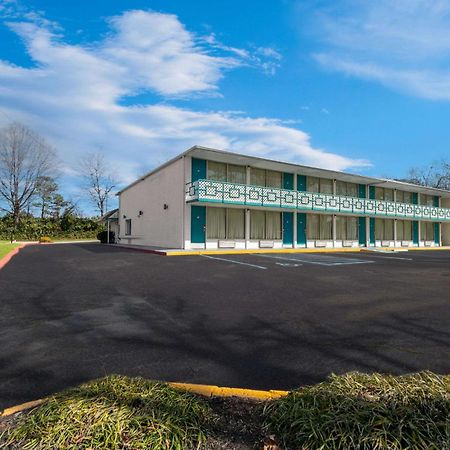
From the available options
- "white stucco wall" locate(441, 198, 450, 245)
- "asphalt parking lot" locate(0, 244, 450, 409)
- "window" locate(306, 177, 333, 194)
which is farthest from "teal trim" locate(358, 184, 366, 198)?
"asphalt parking lot" locate(0, 244, 450, 409)

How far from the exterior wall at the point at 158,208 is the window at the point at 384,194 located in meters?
18.6

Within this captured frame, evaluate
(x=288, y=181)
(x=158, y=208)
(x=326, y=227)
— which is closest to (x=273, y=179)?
(x=288, y=181)

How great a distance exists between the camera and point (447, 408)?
2012mm

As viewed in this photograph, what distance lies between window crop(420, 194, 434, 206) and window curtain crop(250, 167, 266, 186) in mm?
19726

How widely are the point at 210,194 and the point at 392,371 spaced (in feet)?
51.0

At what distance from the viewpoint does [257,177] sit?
21578mm

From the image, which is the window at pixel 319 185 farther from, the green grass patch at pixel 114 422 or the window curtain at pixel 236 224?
the green grass patch at pixel 114 422

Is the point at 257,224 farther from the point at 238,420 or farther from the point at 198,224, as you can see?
the point at 238,420

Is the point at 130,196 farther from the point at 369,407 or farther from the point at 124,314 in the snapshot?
the point at 369,407

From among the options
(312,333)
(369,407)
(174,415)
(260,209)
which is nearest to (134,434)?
(174,415)

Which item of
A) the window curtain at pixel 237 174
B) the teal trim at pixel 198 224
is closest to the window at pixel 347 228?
the window curtain at pixel 237 174

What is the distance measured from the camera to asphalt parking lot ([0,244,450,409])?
3.01 metres

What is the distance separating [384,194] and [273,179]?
1274cm

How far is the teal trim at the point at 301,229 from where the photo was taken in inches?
907
